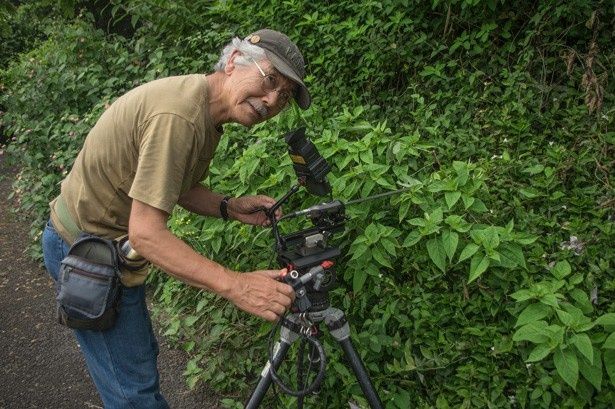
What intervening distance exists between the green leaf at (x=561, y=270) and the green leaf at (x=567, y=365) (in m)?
0.37

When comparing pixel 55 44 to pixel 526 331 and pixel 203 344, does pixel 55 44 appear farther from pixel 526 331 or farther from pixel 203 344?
pixel 526 331

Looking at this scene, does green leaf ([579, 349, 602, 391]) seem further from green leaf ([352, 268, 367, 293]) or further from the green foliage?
green leaf ([352, 268, 367, 293])

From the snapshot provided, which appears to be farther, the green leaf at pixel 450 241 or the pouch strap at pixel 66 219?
the green leaf at pixel 450 241

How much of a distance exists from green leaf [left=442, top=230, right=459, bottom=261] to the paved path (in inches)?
65.3

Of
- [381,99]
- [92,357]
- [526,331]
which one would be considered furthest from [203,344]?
[381,99]

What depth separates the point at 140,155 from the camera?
5.87 feet

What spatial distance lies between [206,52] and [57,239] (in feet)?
12.9

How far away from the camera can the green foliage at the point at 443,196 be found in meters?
2.45

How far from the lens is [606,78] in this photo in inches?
153

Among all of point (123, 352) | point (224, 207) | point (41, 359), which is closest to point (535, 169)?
point (224, 207)

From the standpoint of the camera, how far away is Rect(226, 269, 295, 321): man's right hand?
179cm

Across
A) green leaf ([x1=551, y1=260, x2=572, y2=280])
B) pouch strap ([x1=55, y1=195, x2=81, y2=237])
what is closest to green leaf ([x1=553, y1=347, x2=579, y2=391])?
green leaf ([x1=551, y1=260, x2=572, y2=280])

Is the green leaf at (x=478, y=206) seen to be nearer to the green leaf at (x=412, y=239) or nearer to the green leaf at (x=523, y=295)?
the green leaf at (x=412, y=239)

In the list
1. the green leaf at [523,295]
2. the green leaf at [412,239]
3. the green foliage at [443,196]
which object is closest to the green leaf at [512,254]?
the green foliage at [443,196]
